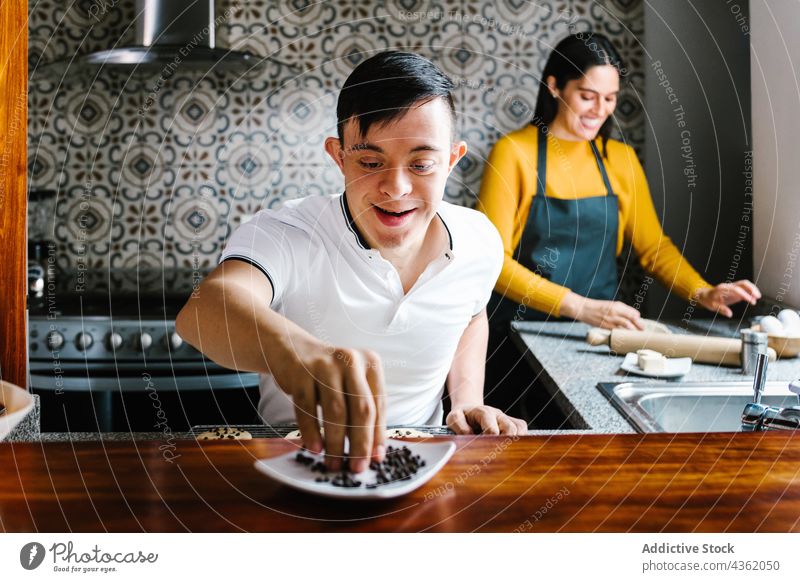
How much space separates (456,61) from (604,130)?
10.2 inches

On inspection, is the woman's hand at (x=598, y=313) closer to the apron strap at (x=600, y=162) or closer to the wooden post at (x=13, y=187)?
the apron strap at (x=600, y=162)

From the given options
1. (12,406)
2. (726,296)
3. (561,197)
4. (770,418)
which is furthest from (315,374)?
(726,296)

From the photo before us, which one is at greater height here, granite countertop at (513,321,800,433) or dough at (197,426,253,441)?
granite countertop at (513,321,800,433)

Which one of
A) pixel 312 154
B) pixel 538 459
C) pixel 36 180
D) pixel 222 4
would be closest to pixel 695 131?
pixel 312 154

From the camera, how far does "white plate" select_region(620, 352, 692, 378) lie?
0.54m

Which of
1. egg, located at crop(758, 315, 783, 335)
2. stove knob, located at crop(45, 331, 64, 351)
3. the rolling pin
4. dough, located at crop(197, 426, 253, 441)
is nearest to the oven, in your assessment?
stove knob, located at crop(45, 331, 64, 351)

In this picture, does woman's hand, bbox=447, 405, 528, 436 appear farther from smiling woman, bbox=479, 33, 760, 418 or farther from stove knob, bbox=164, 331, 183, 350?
stove knob, bbox=164, 331, 183, 350

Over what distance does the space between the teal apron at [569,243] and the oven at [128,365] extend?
311 millimetres

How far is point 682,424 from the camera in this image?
538 mm

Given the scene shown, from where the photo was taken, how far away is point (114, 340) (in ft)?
2.42

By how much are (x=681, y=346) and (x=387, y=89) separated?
0.38 meters

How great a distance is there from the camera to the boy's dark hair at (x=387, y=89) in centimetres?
37

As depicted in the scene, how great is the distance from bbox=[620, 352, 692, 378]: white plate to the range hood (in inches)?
22.4
